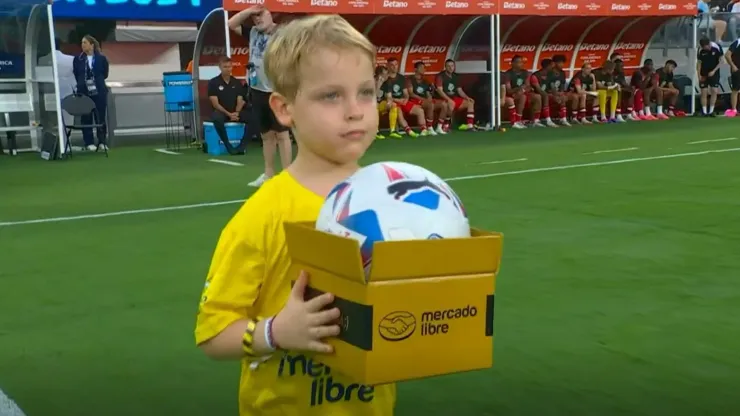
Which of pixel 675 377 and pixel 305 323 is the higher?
pixel 305 323

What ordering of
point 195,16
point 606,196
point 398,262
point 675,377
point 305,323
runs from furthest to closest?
point 195,16
point 606,196
point 675,377
point 305,323
point 398,262

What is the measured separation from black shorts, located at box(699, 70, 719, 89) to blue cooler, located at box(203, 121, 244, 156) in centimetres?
1122

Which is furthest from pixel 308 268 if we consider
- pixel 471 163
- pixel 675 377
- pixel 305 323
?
pixel 471 163

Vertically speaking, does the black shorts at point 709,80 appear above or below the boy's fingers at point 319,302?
below

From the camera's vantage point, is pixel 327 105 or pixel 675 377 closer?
pixel 327 105

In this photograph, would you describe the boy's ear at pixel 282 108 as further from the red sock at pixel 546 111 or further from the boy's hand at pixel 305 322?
the red sock at pixel 546 111

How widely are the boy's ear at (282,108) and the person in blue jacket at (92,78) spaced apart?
13.5 m

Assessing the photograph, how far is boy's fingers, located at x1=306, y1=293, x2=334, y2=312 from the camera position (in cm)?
158

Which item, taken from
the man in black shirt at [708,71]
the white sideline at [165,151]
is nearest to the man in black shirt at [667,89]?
the man in black shirt at [708,71]

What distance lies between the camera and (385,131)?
695 inches

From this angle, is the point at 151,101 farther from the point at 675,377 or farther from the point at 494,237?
the point at 494,237

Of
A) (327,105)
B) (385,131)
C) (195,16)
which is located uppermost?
(195,16)

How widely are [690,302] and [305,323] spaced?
3.50m

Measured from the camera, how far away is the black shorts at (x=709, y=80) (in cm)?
1992
